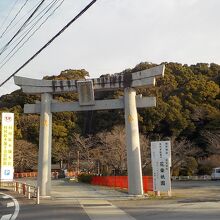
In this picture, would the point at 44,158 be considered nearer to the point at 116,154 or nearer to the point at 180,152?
the point at 116,154

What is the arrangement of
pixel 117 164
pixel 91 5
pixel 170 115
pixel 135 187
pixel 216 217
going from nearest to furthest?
pixel 91 5, pixel 216 217, pixel 135 187, pixel 117 164, pixel 170 115

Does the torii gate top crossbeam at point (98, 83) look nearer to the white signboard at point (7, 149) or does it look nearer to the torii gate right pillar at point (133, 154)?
the torii gate right pillar at point (133, 154)

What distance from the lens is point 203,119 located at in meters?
62.2

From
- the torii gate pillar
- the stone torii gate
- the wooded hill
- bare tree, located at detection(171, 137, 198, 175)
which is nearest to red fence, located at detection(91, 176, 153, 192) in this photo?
the stone torii gate

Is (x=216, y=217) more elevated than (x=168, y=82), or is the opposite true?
(x=168, y=82)

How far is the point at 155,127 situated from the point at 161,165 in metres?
39.5

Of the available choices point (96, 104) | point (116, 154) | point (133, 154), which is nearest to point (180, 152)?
point (116, 154)

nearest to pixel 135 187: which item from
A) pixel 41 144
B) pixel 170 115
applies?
pixel 41 144

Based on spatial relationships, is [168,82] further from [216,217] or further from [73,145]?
[216,217]

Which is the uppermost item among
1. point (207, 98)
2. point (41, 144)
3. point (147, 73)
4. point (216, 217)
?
point (207, 98)

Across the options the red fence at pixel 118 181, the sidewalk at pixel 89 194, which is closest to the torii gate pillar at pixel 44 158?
the sidewalk at pixel 89 194

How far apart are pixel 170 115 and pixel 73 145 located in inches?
636

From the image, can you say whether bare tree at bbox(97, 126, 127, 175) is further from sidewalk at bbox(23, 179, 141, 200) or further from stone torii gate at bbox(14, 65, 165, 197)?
stone torii gate at bbox(14, 65, 165, 197)

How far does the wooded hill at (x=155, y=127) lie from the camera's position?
178 ft
